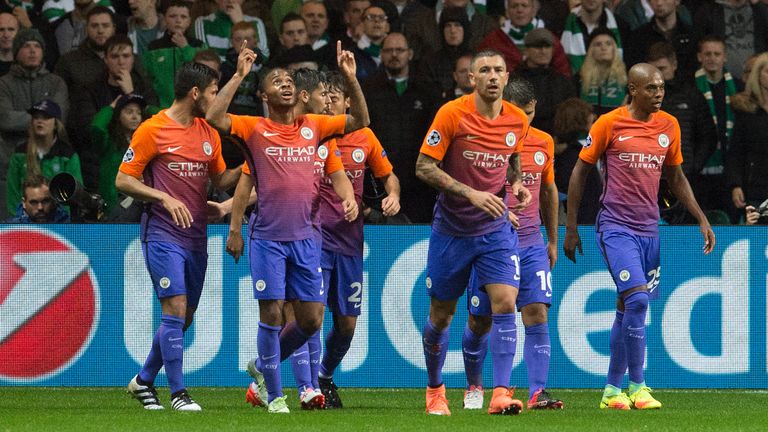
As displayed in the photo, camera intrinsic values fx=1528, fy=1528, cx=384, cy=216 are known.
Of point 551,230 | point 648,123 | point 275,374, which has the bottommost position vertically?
point 275,374

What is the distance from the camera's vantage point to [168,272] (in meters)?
10.5

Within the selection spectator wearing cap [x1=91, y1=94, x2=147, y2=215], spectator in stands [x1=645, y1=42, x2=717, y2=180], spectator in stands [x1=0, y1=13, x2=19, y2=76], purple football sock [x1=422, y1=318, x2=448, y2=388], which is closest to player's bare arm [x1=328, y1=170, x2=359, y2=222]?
purple football sock [x1=422, y1=318, x2=448, y2=388]

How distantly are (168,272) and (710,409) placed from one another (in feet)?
13.3

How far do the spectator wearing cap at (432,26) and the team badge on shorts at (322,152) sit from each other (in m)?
5.13

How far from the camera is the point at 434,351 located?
10656mm

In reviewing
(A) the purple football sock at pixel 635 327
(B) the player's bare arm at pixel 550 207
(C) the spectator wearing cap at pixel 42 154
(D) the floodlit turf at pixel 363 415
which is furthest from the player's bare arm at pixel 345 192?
(C) the spectator wearing cap at pixel 42 154

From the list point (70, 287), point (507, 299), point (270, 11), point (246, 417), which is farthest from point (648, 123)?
point (270, 11)

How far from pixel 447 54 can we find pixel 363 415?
19.7 feet

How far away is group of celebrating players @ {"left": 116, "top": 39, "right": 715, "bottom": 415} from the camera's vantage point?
10.1 metres

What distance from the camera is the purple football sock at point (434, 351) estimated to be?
34.7ft

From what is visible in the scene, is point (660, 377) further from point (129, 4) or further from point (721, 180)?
point (129, 4)

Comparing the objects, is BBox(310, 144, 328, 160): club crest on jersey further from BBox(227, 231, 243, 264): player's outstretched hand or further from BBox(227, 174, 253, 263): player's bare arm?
BBox(227, 231, 243, 264): player's outstretched hand

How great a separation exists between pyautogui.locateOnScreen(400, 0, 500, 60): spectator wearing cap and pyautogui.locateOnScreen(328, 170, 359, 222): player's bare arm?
5078 mm

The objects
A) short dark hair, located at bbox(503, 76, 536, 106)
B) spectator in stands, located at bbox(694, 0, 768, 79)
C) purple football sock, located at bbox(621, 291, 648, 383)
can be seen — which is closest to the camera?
purple football sock, located at bbox(621, 291, 648, 383)
